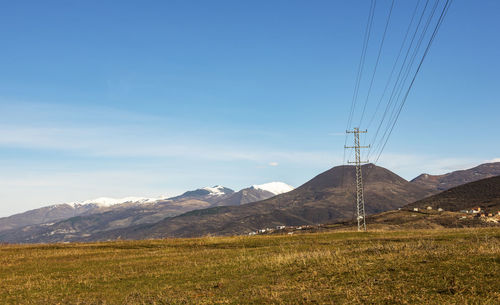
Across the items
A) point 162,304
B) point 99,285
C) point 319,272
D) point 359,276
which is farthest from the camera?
point 99,285

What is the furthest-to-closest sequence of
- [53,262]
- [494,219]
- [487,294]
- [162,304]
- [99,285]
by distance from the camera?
[494,219], [53,262], [99,285], [162,304], [487,294]

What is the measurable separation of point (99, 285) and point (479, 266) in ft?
74.9

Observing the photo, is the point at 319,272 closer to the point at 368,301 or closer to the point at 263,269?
the point at 263,269

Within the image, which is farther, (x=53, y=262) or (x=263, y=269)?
(x=53, y=262)

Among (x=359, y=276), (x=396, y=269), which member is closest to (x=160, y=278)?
(x=359, y=276)

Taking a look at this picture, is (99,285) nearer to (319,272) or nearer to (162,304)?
(162,304)

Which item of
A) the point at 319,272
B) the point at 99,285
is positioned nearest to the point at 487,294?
the point at 319,272

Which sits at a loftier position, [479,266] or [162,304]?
[479,266]

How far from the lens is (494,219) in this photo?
14350cm

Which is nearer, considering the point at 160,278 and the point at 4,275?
the point at 160,278

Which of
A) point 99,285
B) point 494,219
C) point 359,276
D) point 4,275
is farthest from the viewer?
point 494,219

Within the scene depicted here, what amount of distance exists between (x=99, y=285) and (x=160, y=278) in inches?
158

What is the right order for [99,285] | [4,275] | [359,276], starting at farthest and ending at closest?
[4,275]
[99,285]
[359,276]

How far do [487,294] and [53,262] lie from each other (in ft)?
131
